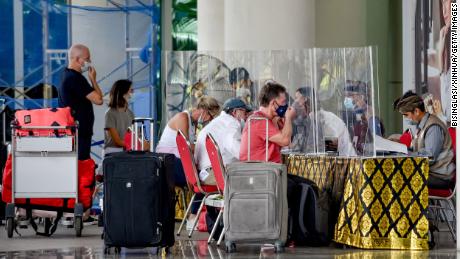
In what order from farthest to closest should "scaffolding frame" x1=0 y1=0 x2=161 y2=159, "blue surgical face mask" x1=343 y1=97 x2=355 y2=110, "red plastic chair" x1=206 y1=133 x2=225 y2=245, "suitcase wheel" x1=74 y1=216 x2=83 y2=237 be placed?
"scaffolding frame" x1=0 y1=0 x2=161 y2=159
"suitcase wheel" x1=74 y1=216 x2=83 y2=237
"blue surgical face mask" x1=343 y1=97 x2=355 y2=110
"red plastic chair" x1=206 y1=133 x2=225 y2=245

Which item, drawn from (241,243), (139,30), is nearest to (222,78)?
(241,243)

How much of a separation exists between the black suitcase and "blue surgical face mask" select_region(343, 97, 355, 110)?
1.83 meters

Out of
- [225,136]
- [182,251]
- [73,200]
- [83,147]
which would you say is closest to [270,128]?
[225,136]

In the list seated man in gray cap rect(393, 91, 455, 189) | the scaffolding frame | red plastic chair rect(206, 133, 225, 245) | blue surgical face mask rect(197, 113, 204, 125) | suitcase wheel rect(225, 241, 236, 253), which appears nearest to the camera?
suitcase wheel rect(225, 241, 236, 253)

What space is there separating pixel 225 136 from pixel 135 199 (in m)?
2.45

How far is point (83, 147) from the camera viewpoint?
13453 millimetres

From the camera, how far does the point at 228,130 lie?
13102 millimetres

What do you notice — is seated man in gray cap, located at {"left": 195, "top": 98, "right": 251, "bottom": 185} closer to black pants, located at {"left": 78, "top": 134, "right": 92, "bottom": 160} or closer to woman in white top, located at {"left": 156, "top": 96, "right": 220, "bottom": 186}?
woman in white top, located at {"left": 156, "top": 96, "right": 220, "bottom": 186}

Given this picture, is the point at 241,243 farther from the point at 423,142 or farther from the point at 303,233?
the point at 423,142

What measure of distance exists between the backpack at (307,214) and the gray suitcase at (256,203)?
379 millimetres

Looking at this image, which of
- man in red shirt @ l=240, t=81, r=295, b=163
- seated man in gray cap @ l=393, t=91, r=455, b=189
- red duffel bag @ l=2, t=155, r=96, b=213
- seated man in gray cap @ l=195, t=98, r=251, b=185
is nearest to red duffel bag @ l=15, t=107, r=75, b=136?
red duffel bag @ l=2, t=155, r=96, b=213

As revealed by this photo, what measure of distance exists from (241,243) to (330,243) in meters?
0.87

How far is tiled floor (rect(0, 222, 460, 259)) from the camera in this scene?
10.7 metres

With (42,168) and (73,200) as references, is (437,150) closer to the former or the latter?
(73,200)
